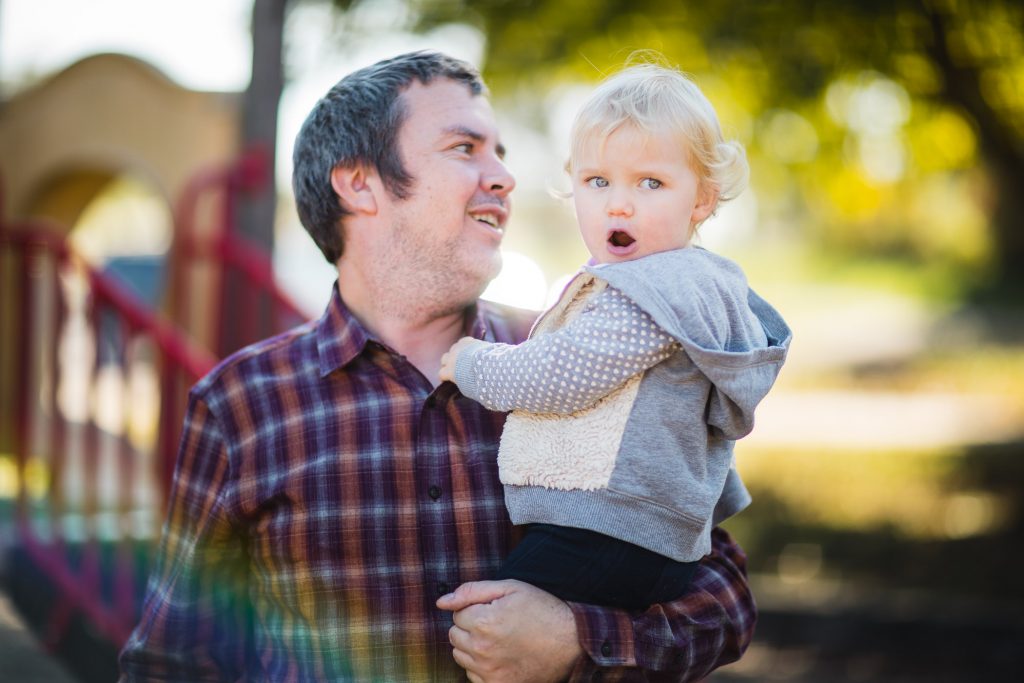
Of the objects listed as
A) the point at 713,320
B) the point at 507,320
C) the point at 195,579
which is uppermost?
the point at 507,320

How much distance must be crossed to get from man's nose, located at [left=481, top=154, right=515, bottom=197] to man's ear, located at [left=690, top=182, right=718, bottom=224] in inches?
20.5

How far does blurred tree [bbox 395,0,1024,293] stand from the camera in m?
6.56

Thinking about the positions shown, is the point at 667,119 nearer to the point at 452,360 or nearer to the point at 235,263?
the point at 452,360

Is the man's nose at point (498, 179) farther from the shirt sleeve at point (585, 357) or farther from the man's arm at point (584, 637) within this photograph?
the man's arm at point (584, 637)

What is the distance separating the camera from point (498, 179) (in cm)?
242

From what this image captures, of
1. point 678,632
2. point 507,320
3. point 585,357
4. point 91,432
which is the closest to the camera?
point 585,357

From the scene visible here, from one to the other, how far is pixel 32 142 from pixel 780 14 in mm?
4790

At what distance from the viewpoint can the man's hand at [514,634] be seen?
6.48 feet

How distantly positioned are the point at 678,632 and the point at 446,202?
97 cm

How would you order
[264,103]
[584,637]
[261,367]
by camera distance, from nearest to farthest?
1. [584,637]
2. [261,367]
3. [264,103]

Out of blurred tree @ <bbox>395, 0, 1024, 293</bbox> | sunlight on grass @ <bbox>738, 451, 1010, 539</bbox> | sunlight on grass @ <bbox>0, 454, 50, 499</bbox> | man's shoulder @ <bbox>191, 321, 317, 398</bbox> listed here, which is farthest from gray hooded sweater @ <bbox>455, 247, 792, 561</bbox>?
sunlight on grass @ <bbox>738, 451, 1010, 539</bbox>

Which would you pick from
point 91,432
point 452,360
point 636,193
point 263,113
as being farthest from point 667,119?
point 263,113

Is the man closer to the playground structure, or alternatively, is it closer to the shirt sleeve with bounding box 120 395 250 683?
the shirt sleeve with bounding box 120 395 250 683

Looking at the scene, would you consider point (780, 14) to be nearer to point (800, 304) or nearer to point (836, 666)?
point (836, 666)
